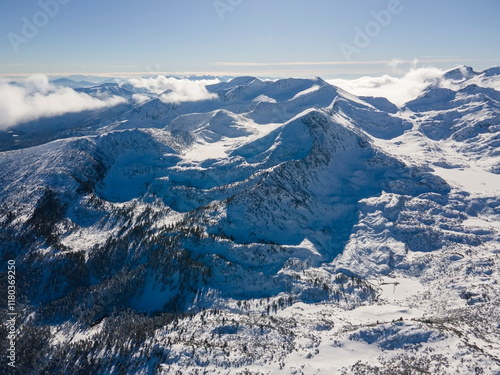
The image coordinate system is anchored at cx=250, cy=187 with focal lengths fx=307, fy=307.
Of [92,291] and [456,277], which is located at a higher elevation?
[456,277]

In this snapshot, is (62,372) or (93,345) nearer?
(62,372)

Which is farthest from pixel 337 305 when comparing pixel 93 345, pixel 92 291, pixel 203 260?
pixel 92 291

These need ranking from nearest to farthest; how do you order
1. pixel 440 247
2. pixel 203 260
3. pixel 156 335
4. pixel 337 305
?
pixel 156 335 < pixel 337 305 < pixel 203 260 < pixel 440 247

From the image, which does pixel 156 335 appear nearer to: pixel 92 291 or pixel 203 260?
pixel 203 260

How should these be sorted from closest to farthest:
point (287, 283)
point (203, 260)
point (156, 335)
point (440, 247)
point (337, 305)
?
point (156, 335) < point (337, 305) < point (287, 283) < point (203, 260) < point (440, 247)

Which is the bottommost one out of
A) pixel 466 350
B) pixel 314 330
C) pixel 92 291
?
pixel 92 291

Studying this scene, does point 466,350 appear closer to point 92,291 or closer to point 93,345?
point 93,345

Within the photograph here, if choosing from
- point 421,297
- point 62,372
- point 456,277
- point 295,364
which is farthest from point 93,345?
point 456,277

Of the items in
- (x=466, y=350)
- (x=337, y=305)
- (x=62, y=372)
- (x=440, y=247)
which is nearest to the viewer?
(x=466, y=350)

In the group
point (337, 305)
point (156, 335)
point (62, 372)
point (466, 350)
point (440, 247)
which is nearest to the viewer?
point (466, 350)
